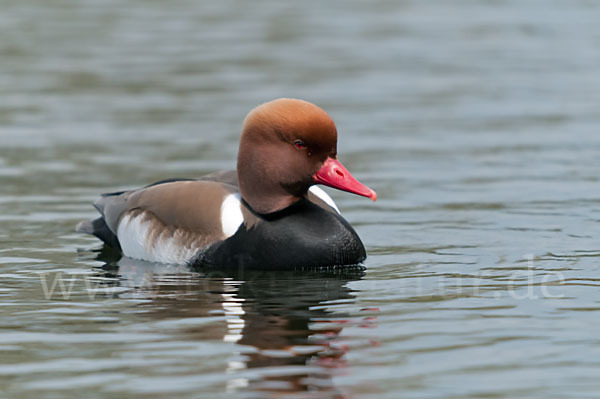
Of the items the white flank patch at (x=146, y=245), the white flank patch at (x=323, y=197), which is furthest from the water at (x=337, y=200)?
the white flank patch at (x=323, y=197)

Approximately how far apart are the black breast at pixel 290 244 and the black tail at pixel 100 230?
1146 millimetres

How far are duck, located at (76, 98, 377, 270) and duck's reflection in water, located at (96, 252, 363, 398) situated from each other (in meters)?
0.13

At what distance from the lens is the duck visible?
7.67 meters

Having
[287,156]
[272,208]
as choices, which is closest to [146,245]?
[272,208]

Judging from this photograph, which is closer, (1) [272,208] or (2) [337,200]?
(1) [272,208]

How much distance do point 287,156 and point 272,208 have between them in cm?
36

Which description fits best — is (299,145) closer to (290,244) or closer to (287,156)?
(287,156)

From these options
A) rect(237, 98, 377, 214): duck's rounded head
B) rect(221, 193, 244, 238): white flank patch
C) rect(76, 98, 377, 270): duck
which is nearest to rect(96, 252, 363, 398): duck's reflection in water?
rect(76, 98, 377, 270): duck

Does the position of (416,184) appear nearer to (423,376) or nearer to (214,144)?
(214,144)

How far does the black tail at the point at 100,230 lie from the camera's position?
884cm

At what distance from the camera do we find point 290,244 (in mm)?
7723

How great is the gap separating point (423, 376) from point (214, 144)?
7357mm

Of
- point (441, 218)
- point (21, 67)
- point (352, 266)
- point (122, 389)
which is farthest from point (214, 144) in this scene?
point (122, 389)

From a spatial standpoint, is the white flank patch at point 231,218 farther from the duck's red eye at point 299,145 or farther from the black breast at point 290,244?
the duck's red eye at point 299,145
